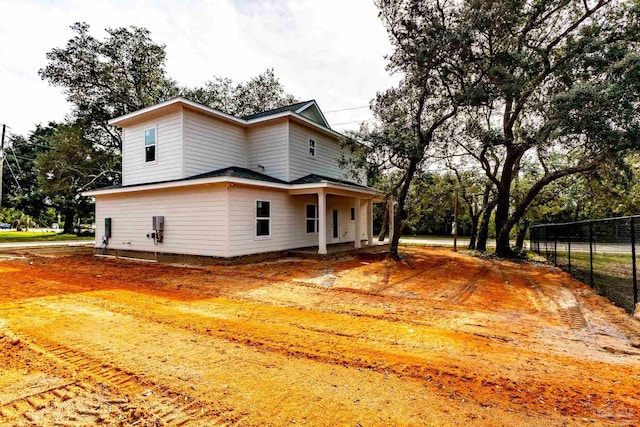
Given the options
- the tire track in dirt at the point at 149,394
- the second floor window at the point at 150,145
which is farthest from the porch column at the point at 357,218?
the tire track in dirt at the point at 149,394

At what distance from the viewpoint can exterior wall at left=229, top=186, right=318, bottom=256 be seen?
10835 mm

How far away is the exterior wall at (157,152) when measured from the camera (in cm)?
1221

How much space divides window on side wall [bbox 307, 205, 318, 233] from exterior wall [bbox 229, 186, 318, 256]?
0.24 metres

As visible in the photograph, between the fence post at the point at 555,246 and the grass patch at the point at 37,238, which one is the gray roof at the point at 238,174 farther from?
the grass patch at the point at 37,238

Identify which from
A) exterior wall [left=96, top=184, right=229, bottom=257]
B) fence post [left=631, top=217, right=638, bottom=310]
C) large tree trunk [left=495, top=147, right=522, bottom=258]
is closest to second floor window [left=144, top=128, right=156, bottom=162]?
exterior wall [left=96, top=184, right=229, bottom=257]

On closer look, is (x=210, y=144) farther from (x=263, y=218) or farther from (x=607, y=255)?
(x=607, y=255)

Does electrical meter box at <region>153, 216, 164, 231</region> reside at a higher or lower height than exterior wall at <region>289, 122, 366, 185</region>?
lower

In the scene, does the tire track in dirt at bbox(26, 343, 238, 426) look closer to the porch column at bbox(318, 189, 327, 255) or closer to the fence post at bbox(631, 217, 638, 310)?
the fence post at bbox(631, 217, 638, 310)

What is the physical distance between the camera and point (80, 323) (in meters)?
4.62

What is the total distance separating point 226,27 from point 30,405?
1367 cm

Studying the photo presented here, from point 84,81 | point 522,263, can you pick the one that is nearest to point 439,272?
point 522,263

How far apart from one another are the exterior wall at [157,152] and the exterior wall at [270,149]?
3.32 meters

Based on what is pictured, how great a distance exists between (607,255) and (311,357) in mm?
7385

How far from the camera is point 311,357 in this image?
3.53m
